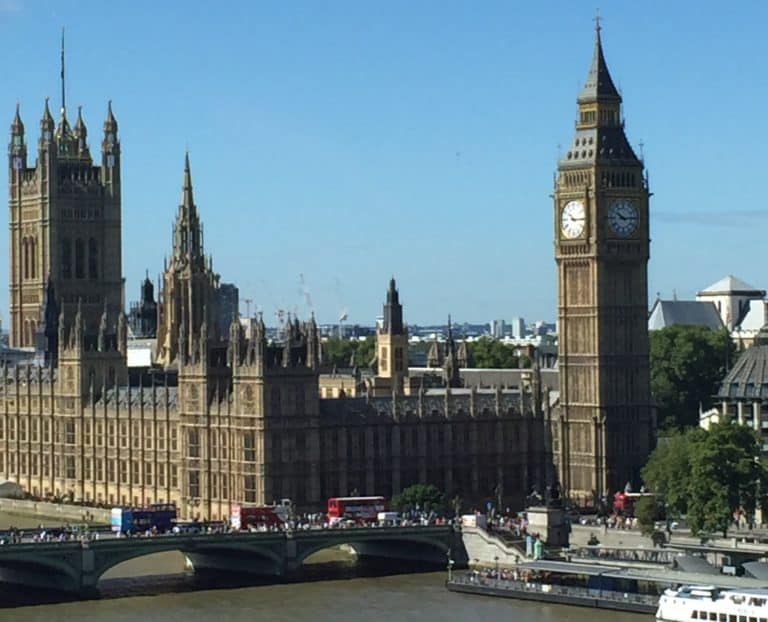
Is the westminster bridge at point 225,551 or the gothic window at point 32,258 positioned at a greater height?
the gothic window at point 32,258

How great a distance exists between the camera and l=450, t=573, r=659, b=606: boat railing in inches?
4097

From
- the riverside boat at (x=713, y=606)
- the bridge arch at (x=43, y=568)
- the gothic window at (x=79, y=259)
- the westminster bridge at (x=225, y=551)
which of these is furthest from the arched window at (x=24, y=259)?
the riverside boat at (x=713, y=606)

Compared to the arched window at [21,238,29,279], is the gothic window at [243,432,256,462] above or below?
below

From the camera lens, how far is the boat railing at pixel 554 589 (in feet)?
341

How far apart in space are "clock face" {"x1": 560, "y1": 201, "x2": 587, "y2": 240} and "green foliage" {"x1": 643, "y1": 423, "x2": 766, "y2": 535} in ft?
56.4

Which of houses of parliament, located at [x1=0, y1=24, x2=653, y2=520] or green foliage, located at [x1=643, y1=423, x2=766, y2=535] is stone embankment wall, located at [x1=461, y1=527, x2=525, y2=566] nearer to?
green foliage, located at [x1=643, y1=423, x2=766, y2=535]

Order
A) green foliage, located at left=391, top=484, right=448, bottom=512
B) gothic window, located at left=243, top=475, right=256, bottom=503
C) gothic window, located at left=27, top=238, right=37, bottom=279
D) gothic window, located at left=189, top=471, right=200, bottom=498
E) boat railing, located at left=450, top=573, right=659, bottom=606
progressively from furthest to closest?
1. gothic window, located at left=27, top=238, right=37, bottom=279
2. gothic window, located at left=189, top=471, right=200, bottom=498
3. gothic window, located at left=243, top=475, right=256, bottom=503
4. green foliage, located at left=391, top=484, right=448, bottom=512
5. boat railing, located at left=450, top=573, right=659, bottom=606

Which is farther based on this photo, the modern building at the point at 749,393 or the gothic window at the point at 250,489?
the modern building at the point at 749,393

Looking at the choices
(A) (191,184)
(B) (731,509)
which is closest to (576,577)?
(B) (731,509)

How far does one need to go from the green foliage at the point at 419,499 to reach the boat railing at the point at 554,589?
17.2 m

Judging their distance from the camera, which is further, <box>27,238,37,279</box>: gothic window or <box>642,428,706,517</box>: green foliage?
<box>27,238,37,279</box>: gothic window

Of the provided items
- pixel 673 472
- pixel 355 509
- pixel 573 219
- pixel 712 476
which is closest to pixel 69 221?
pixel 573 219

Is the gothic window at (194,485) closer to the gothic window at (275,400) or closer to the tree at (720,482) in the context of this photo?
the gothic window at (275,400)

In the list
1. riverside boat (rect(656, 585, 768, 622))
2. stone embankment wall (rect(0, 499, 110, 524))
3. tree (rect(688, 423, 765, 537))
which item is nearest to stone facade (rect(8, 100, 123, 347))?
stone embankment wall (rect(0, 499, 110, 524))
